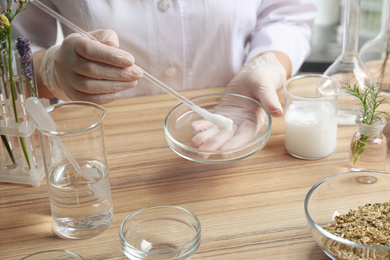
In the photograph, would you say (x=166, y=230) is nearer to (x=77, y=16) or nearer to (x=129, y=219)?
(x=129, y=219)

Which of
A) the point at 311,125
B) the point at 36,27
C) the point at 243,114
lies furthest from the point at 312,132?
the point at 36,27

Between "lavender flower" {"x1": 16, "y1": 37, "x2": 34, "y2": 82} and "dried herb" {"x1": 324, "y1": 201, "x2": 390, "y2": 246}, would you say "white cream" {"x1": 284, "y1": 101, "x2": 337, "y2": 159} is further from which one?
"lavender flower" {"x1": 16, "y1": 37, "x2": 34, "y2": 82}

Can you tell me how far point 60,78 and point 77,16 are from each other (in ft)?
0.87

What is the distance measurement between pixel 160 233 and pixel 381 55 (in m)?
0.81

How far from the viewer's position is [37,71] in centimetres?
110

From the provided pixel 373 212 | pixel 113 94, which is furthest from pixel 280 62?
pixel 373 212

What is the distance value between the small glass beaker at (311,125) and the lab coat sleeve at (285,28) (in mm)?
350

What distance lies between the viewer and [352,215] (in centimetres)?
71

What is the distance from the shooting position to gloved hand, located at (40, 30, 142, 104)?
2.78 feet

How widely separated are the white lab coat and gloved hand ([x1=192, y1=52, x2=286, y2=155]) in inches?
9.7

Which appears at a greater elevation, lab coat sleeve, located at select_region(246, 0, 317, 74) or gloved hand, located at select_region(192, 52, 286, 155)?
lab coat sleeve, located at select_region(246, 0, 317, 74)

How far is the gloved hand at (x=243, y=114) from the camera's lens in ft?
2.72

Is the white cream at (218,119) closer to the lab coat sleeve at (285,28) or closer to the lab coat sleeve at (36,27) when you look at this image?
the lab coat sleeve at (285,28)

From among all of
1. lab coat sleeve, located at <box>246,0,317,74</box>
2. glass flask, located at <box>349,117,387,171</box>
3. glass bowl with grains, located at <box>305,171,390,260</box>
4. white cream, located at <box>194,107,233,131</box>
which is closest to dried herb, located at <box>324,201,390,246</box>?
glass bowl with grains, located at <box>305,171,390,260</box>
